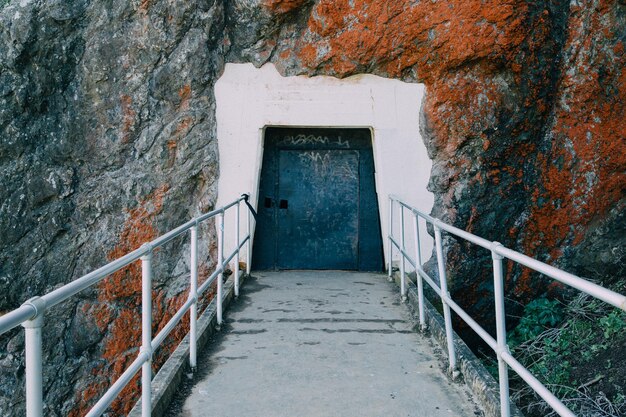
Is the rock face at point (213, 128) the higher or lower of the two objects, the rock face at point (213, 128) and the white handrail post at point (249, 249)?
the higher

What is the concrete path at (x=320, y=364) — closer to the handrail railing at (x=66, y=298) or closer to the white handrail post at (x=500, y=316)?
the handrail railing at (x=66, y=298)

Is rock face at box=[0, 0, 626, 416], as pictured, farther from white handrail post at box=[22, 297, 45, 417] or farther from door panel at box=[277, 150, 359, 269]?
white handrail post at box=[22, 297, 45, 417]

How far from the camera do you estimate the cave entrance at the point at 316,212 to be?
8.37 meters

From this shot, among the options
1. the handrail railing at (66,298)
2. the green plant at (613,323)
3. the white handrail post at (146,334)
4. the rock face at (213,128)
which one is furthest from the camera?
the rock face at (213,128)

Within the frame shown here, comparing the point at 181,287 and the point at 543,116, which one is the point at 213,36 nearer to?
the point at 181,287

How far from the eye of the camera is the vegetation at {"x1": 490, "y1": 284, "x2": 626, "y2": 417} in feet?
17.3

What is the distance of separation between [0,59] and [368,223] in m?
5.13

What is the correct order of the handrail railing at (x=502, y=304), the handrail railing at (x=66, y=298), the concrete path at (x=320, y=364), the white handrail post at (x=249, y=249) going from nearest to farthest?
the handrail railing at (x=66, y=298)
the handrail railing at (x=502, y=304)
the concrete path at (x=320, y=364)
the white handrail post at (x=249, y=249)

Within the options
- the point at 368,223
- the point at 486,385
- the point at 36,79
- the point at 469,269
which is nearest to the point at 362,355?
the point at 486,385

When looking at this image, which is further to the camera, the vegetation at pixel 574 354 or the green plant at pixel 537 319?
the green plant at pixel 537 319

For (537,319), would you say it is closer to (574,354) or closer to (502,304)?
(574,354)

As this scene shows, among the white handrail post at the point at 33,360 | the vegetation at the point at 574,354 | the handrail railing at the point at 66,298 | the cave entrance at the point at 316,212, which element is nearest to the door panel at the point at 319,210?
the cave entrance at the point at 316,212

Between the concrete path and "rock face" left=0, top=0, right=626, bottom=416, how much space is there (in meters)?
1.86

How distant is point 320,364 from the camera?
4.55m
